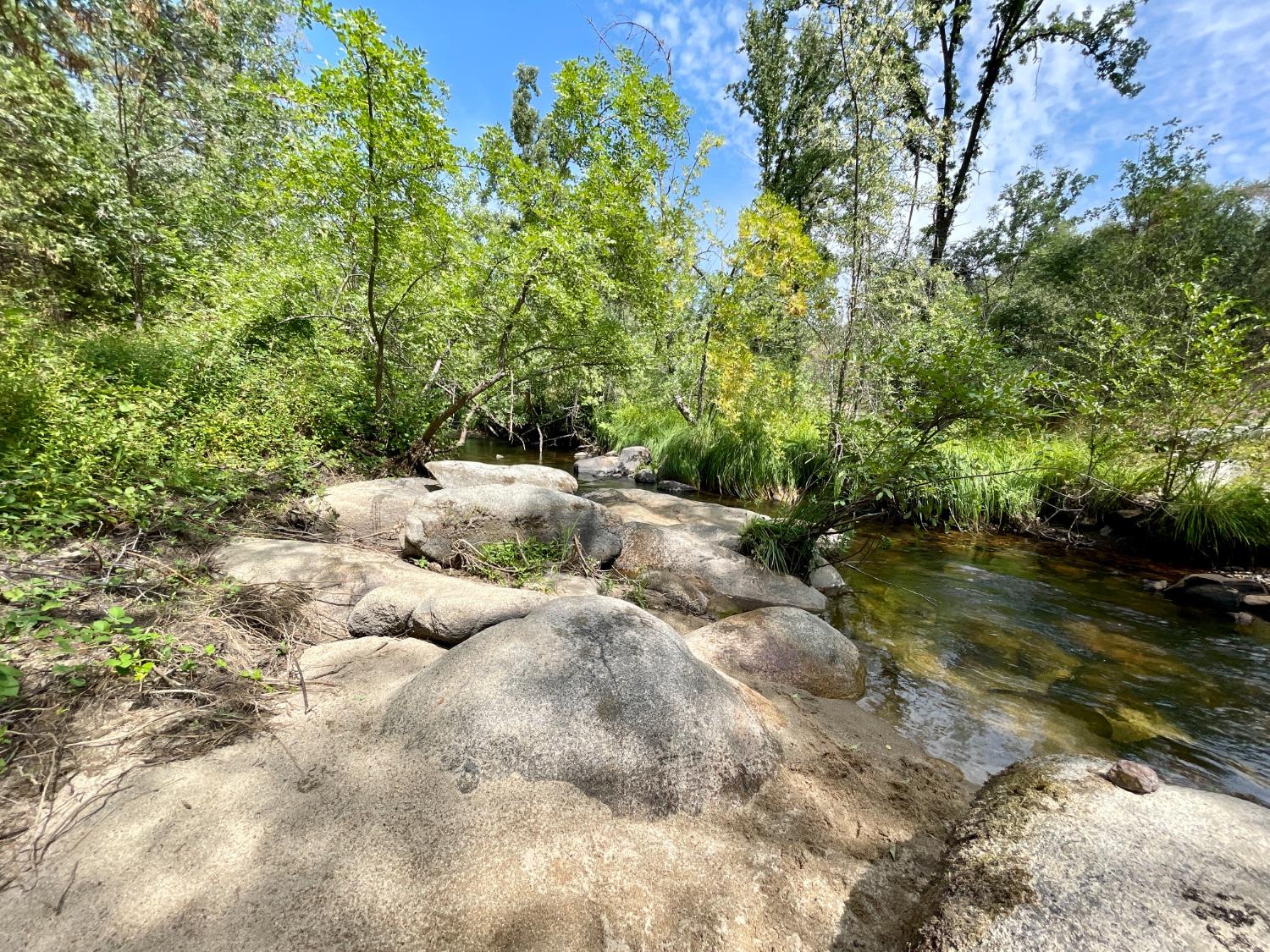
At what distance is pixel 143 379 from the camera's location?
536 cm

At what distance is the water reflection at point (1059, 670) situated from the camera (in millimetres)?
3098

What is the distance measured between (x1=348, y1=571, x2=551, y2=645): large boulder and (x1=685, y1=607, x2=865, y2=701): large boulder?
4.74ft

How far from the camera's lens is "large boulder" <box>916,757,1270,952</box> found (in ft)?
4.64

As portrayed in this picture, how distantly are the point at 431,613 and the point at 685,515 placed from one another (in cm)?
480

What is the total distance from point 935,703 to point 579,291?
657 cm

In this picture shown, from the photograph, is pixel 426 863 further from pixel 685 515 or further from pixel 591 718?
pixel 685 515

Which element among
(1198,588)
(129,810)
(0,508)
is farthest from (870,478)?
(0,508)

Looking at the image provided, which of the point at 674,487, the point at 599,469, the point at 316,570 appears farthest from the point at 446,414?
the point at 599,469

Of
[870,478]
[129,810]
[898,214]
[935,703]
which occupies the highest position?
[898,214]

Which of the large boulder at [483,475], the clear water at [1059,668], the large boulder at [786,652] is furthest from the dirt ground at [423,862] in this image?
the large boulder at [483,475]

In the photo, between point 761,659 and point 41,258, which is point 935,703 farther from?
point 41,258

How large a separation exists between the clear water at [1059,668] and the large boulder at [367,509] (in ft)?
15.9

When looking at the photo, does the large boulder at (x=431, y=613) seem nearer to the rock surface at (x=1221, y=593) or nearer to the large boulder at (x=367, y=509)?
the large boulder at (x=367, y=509)

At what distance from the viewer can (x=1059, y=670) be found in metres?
4.09
